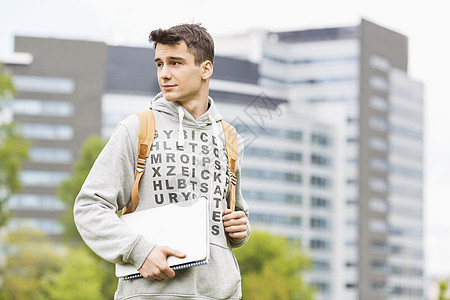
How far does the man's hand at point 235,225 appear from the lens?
374 cm

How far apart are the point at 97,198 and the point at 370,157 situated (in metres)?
117

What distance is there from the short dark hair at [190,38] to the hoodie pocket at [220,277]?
2.66 ft

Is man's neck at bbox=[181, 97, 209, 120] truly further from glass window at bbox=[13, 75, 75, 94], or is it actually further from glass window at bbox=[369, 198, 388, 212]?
glass window at bbox=[369, 198, 388, 212]

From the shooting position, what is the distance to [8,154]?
39.2 meters

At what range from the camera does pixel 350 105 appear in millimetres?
119625

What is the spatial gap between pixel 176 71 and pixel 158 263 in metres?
0.84

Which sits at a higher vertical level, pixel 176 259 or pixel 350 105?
pixel 350 105

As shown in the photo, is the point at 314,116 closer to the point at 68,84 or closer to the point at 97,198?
the point at 68,84

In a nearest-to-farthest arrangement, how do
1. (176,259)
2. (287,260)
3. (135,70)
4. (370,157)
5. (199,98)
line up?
(176,259), (199,98), (287,260), (135,70), (370,157)

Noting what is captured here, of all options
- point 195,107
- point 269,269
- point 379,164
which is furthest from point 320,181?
point 195,107

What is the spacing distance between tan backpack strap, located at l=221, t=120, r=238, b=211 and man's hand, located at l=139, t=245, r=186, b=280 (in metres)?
0.53

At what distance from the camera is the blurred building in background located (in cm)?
10375

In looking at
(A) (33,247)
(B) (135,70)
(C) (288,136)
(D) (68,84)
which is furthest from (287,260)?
(D) (68,84)

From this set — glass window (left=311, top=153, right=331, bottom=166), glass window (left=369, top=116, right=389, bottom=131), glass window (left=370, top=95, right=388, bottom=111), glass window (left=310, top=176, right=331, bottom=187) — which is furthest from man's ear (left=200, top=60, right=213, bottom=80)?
glass window (left=370, top=95, right=388, bottom=111)
